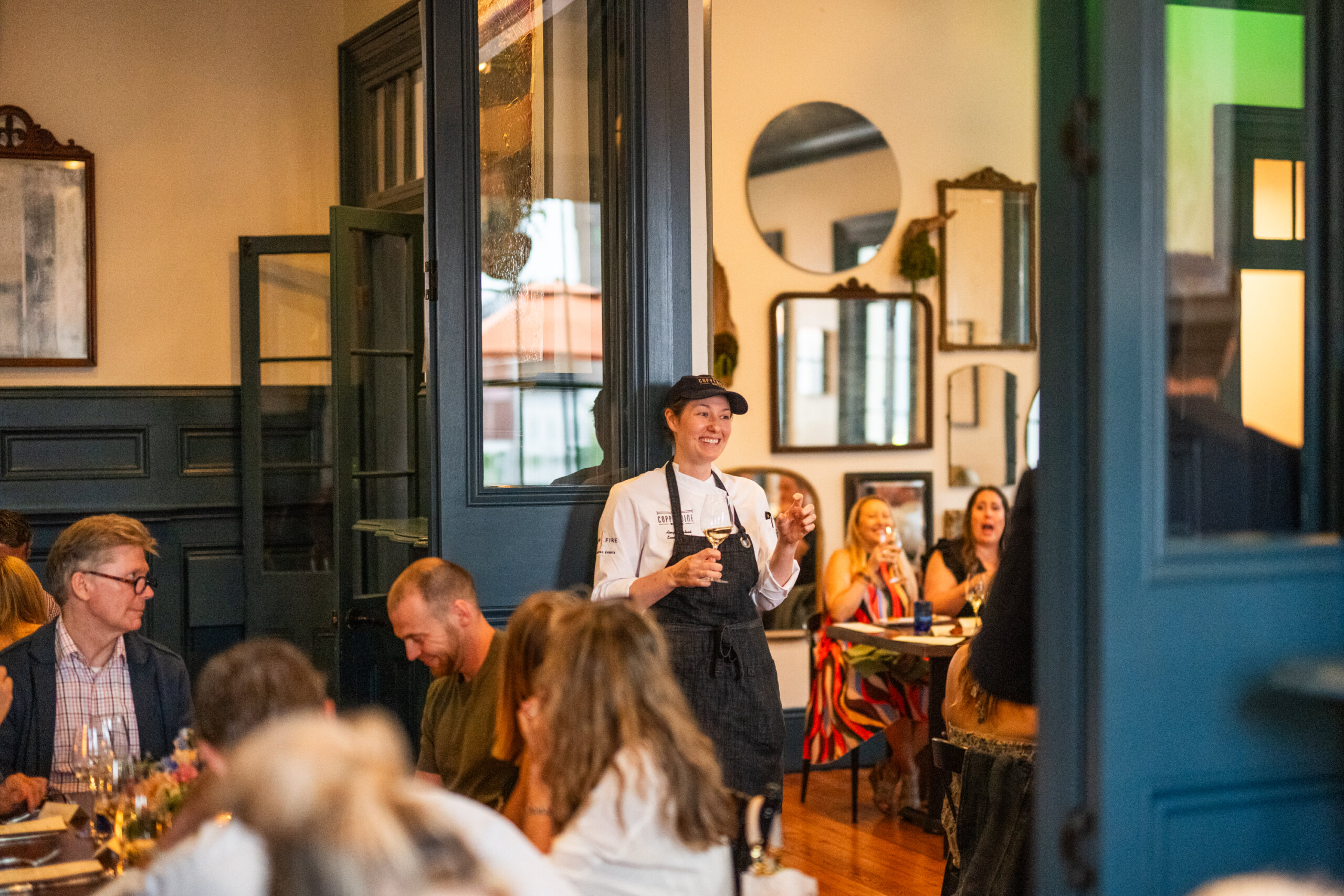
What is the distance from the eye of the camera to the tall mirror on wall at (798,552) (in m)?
7.09

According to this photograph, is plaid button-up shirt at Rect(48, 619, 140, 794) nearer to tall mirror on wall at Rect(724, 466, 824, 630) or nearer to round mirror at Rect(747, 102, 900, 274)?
tall mirror on wall at Rect(724, 466, 824, 630)

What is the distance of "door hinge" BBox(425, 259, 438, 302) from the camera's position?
4.36 metres

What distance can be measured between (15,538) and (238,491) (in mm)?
1306

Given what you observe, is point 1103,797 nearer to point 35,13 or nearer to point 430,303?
point 430,303

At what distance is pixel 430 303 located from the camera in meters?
4.37

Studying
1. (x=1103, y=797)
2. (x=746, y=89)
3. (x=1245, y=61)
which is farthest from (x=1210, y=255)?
(x=746, y=89)

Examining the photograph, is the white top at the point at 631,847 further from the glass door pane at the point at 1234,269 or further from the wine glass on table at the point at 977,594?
the wine glass on table at the point at 977,594

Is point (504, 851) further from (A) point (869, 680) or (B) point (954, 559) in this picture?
(B) point (954, 559)

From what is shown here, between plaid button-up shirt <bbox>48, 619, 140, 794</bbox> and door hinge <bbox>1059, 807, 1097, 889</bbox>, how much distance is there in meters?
2.25

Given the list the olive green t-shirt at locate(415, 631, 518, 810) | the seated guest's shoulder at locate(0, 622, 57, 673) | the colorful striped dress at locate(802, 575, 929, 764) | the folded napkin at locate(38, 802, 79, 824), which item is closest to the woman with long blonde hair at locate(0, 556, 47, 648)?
the seated guest's shoulder at locate(0, 622, 57, 673)

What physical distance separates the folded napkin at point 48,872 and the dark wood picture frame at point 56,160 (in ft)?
13.8

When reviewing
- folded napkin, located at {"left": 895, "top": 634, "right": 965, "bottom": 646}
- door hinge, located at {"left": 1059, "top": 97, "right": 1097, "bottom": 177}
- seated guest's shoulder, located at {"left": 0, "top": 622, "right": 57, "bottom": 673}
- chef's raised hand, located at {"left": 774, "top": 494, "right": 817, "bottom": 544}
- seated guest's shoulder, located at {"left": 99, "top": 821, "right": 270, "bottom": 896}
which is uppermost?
door hinge, located at {"left": 1059, "top": 97, "right": 1097, "bottom": 177}

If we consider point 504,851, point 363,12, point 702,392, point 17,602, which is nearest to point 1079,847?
point 504,851

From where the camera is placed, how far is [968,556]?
6637 millimetres
